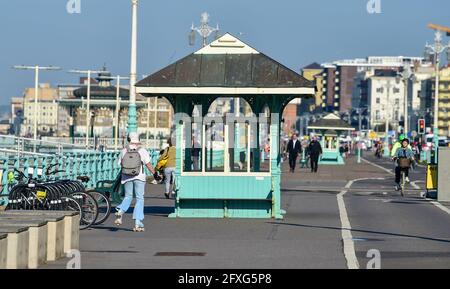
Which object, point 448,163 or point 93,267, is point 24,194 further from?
point 448,163

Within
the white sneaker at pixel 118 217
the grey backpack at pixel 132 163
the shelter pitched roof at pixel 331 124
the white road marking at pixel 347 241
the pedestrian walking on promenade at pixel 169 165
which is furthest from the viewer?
the shelter pitched roof at pixel 331 124

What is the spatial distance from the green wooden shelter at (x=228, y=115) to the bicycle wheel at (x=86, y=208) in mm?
3214

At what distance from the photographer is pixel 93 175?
43000 mm

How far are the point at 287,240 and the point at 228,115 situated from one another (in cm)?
548

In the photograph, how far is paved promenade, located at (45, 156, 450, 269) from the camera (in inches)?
713

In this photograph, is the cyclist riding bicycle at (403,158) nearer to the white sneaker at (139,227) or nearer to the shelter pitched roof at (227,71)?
the shelter pitched roof at (227,71)

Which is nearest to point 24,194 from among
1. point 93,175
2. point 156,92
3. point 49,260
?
point 156,92

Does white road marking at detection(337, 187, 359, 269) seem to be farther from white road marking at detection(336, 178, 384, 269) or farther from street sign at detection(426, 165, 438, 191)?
street sign at detection(426, 165, 438, 191)

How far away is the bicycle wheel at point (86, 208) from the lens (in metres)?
24.1

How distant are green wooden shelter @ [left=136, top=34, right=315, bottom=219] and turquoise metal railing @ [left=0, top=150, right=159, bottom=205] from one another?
3344 mm

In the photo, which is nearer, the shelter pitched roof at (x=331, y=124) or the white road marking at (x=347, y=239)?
the white road marking at (x=347, y=239)

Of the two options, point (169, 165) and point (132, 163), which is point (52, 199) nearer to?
point (132, 163)

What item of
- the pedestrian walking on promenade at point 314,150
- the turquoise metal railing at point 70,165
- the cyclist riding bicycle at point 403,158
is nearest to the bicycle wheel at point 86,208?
the turquoise metal railing at point 70,165

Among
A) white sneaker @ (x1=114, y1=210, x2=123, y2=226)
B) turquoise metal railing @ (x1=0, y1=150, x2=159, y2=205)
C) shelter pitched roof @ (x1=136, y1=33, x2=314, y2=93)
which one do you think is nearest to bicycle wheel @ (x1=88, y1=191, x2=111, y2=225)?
white sneaker @ (x1=114, y1=210, x2=123, y2=226)
